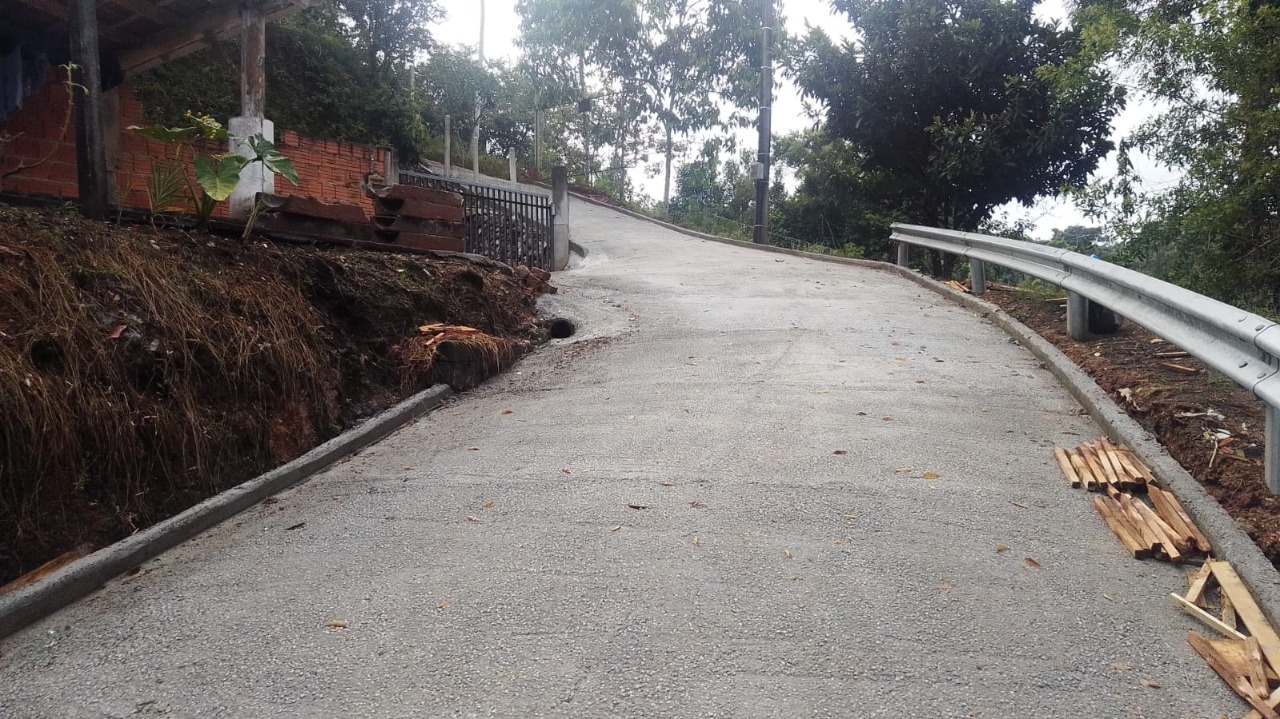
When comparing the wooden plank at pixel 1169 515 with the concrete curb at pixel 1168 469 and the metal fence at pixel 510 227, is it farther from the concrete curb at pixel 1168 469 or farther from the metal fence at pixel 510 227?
the metal fence at pixel 510 227

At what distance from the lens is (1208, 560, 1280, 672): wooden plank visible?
3.01m

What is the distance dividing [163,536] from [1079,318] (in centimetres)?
690

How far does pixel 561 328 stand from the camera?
9.63 metres

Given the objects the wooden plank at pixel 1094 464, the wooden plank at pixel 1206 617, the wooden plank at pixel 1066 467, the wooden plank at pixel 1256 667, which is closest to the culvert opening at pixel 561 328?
the wooden plank at pixel 1066 467

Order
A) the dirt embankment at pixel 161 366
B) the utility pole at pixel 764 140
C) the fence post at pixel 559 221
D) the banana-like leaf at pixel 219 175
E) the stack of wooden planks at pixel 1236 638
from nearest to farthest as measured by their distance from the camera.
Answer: the stack of wooden planks at pixel 1236 638, the dirt embankment at pixel 161 366, the banana-like leaf at pixel 219 175, the fence post at pixel 559 221, the utility pole at pixel 764 140

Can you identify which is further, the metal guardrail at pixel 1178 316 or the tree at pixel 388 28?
the tree at pixel 388 28

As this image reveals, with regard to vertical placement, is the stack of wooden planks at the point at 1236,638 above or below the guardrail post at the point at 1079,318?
below

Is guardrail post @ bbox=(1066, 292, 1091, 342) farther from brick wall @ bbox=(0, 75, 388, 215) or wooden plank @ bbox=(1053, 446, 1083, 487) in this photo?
brick wall @ bbox=(0, 75, 388, 215)

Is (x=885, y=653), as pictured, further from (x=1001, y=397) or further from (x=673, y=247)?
(x=673, y=247)

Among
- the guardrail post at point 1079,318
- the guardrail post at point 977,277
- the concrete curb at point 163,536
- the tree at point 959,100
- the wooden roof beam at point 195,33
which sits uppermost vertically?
the tree at point 959,100

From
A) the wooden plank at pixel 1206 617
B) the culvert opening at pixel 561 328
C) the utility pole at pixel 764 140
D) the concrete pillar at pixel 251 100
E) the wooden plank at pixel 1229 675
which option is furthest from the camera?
the utility pole at pixel 764 140

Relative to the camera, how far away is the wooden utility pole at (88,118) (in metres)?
6.16

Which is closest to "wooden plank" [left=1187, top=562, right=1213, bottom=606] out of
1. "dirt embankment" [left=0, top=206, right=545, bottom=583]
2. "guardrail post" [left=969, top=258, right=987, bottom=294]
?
"dirt embankment" [left=0, top=206, right=545, bottom=583]

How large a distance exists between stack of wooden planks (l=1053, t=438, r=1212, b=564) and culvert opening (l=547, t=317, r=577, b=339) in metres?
5.50
